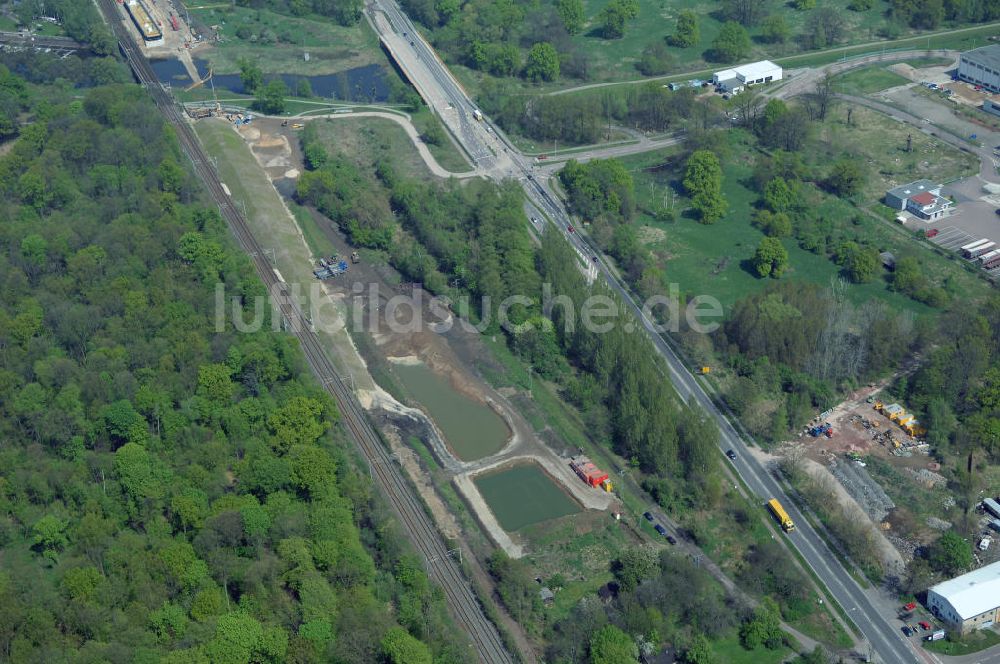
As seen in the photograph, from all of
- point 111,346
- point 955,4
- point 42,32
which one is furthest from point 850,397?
point 42,32

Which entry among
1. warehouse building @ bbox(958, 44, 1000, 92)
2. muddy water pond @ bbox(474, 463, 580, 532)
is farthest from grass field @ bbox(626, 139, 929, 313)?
warehouse building @ bbox(958, 44, 1000, 92)

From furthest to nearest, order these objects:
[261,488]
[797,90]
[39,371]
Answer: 1. [797,90]
2. [39,371]
3. [261,488]

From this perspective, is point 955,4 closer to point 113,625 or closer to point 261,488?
point 261,488

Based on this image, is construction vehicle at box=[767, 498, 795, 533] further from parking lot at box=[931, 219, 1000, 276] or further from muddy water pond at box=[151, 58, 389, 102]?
muddy water pond at box=[151, 58, 389, 102]

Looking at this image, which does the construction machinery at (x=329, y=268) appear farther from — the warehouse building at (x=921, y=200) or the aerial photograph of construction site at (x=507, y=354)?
the warehouse building at (x=921, y=200)

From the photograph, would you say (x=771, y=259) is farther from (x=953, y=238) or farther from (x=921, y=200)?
(x=921, y=200)

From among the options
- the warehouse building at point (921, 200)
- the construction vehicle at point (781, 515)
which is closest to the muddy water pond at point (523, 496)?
the construction vehicle at point (781, 515)
